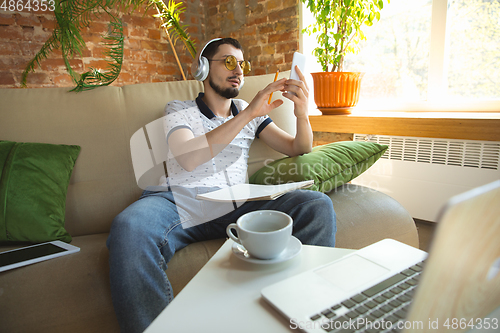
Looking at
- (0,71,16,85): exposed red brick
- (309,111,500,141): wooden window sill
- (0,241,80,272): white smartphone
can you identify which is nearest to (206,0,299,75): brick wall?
(309,111,500,141): wooden window sill

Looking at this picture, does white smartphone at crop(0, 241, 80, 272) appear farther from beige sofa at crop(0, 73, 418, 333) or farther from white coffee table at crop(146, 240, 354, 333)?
white coffee table at crop(146, 240, 354, 333)

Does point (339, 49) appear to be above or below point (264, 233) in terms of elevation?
above

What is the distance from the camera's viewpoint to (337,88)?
211 cm

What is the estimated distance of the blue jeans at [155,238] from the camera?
0.84m

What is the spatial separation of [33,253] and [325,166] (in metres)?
1.12

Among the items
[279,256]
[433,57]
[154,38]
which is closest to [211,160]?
[279,256]

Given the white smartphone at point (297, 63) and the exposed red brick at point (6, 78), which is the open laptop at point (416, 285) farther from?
the exposed red brick at point (6, 78)

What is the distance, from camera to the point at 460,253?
0.30 metres

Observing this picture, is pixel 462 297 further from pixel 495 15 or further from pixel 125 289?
pixel 495 15

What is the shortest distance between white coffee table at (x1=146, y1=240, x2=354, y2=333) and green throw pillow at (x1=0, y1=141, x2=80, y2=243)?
2.70 feet

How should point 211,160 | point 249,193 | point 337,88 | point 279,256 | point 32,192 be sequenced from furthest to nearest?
point 337,88
point 211,160
point 32,192
point 249,193
point 279,256

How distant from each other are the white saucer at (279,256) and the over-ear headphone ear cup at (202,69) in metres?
0.99

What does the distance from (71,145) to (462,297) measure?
143cm

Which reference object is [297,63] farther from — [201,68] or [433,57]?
[433,57]
